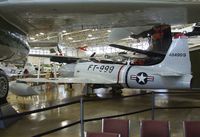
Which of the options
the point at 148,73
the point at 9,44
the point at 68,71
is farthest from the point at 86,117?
the point at 68,71

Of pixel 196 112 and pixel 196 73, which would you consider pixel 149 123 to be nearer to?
pixel 196 112

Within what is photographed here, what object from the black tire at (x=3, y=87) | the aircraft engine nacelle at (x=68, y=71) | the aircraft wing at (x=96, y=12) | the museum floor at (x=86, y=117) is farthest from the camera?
the aircraft engine nacelle at (x=68, y=71)

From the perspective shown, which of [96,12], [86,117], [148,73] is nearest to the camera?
[96,12]

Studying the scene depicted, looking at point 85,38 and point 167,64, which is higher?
point 85,38

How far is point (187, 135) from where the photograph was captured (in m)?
3.64

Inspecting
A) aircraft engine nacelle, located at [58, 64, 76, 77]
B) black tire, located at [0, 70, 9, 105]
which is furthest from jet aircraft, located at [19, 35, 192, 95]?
black tire, located at [0, 70, 9, 105]

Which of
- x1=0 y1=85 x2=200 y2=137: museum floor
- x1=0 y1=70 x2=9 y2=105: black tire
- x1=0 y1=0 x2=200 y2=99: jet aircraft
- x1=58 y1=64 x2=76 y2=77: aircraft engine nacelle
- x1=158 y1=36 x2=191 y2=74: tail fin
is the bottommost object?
x1=0 y1=85 x2=200 y2=137: museum floor

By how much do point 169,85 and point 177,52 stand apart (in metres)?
1.23

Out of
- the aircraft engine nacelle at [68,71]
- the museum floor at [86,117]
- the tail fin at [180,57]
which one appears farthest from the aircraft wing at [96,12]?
the aircraft engine nacelle at [68,71]

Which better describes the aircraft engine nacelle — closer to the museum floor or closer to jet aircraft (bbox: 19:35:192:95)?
jet aircraft (bbox: 19:35:192:95)

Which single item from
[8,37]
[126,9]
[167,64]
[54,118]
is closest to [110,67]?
[167,64]

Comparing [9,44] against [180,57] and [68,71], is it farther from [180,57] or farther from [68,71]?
[68,71]

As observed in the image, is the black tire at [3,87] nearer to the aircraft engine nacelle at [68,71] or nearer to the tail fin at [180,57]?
the tail fin at [180,57]

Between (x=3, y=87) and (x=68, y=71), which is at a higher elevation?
(x=68, y=71)
